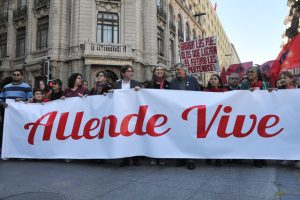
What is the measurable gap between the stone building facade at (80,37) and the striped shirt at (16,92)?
1423cm

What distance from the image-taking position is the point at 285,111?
16.8 feet

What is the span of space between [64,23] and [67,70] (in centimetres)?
339

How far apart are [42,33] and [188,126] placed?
21579mm

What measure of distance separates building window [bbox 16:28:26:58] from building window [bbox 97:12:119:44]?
7041 millimetres

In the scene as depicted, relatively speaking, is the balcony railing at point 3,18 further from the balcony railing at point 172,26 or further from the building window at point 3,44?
the balcony railing at point 172,26

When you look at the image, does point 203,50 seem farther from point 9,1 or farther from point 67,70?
point 9,1

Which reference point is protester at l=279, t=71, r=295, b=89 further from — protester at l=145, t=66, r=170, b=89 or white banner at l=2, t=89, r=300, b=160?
protester at l=145, t=66, r=170, b=89

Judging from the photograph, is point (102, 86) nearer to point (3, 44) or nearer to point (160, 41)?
point (160, 41)

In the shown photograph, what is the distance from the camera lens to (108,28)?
23.1 m

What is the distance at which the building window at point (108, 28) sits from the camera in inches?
902

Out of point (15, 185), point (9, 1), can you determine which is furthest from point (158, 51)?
point (15, 185)

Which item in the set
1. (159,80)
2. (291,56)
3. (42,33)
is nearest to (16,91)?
(159,80)

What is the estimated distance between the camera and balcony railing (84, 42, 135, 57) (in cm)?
2150

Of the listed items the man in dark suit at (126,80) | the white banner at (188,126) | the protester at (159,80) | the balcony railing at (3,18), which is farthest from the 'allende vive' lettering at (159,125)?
the balcony railing at (3,18)
